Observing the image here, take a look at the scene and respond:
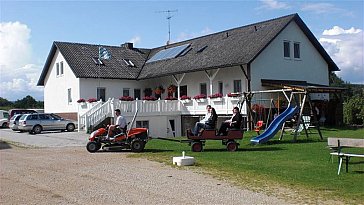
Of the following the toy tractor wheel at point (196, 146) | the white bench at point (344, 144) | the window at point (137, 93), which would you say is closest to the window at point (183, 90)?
the window at point (137, 93)

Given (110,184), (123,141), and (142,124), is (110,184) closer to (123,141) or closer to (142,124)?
(123,141)

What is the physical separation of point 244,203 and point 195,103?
25.0 meters

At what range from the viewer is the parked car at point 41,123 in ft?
110

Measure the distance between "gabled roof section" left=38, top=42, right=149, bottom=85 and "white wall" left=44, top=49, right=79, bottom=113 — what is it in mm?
977

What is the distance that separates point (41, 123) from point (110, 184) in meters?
24.3

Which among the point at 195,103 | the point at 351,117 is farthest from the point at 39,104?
the point at 351,117

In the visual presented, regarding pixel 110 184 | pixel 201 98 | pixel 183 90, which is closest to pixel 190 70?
pixel 201 98

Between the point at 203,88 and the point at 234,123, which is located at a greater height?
the point at 203,88

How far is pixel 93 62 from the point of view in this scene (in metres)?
41.3

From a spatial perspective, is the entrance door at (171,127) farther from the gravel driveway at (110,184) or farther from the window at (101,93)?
the gravel driveway at (110,184)

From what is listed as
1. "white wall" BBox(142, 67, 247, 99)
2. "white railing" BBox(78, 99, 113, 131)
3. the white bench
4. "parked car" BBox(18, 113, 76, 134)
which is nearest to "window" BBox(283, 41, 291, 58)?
"white wall" BBox(142, 67, 247, 99)

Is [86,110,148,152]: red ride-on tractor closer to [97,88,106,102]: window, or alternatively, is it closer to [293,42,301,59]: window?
[293,42,301,59]: window

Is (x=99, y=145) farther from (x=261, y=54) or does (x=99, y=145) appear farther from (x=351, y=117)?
(x=351, y=117)

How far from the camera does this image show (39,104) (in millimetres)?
76562
